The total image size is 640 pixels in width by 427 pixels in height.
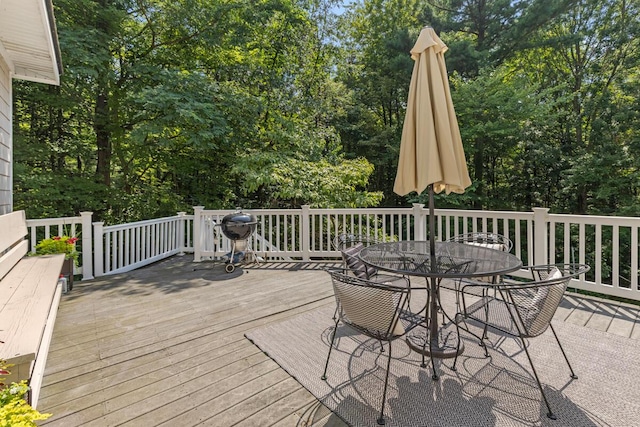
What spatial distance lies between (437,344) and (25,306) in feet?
9.96

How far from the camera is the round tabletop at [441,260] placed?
2.17 metres

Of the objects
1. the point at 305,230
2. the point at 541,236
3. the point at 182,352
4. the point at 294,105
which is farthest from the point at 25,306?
the point at 294,105

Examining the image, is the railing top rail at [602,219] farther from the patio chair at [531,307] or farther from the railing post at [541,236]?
the patio chair at [531,307]

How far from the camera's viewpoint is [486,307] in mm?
2359

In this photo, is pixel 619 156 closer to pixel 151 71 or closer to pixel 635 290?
pixel 635 290

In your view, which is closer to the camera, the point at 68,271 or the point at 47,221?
the point at 68,271

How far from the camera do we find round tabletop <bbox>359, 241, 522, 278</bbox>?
2172 millimetres

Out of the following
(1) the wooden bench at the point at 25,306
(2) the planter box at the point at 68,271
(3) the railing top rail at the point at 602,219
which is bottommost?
(2) the planter box at the point at 68,271

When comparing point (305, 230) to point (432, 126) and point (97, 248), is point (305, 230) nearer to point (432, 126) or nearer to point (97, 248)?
point (97, 248)

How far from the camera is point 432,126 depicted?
235cm

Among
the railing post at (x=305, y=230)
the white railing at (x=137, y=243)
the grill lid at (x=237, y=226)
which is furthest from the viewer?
the railing post at (x=305, y=230)

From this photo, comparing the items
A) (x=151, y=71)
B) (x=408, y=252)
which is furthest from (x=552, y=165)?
(x=151, y=71)

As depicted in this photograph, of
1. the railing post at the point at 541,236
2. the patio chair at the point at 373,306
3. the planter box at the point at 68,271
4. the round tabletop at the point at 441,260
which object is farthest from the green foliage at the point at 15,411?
the railing post at the point at 541,236

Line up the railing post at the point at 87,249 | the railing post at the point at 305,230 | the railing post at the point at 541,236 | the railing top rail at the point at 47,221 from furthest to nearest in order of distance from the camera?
the railing post at the point at 305,230, the railing post at the point at 87,249, the railing top rail at the point at 47,221, the railing post at the point at 541,236
